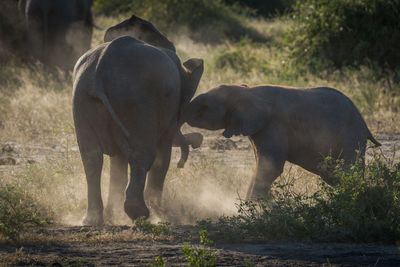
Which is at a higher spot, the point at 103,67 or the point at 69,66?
the point at 103,67

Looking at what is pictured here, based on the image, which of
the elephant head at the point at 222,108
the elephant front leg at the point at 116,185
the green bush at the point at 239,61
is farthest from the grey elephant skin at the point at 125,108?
the green bush at the point at 239,61

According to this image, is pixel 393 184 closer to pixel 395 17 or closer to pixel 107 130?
pixel 107 130

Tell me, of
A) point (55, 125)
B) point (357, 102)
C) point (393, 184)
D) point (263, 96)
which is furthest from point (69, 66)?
point (393, 184)

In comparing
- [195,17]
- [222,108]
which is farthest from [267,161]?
[195,17]

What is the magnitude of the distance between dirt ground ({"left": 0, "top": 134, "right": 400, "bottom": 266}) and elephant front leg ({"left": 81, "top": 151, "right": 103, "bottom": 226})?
27 centimetres

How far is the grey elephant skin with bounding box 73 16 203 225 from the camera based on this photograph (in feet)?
17.0

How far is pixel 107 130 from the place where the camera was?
5312mm

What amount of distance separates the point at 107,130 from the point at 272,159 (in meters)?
1.70

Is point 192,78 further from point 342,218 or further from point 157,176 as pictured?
point 342,218

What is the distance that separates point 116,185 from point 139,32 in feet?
5.32

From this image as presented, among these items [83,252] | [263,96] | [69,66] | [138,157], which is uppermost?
[263,96]

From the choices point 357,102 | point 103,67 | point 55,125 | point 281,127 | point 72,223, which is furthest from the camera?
point 357,102

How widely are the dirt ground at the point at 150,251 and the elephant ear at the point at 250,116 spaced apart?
4.40 feet

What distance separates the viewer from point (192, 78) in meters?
6.26
